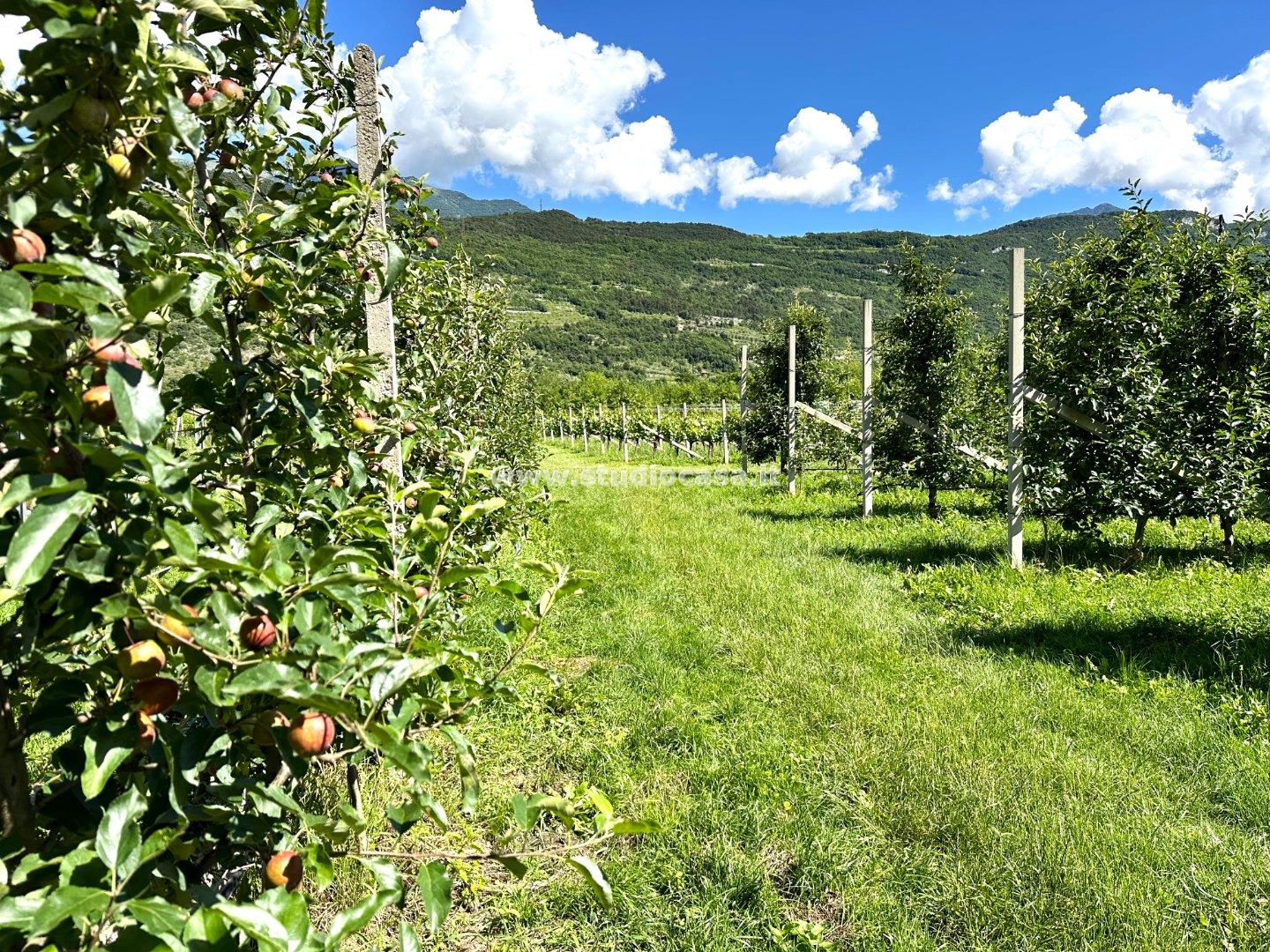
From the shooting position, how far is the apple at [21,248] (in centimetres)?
85

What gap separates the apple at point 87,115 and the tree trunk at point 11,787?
741 mm

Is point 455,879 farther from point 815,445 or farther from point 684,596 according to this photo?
point 815,445

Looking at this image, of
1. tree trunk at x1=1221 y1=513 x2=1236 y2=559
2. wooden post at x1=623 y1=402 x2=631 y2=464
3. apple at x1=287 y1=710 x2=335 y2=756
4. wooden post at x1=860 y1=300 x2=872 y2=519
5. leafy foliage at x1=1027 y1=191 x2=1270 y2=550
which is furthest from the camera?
wooden post at x1=623 y1=402 x2=631 y2=464

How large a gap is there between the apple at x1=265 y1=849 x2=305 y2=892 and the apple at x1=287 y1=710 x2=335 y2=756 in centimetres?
21

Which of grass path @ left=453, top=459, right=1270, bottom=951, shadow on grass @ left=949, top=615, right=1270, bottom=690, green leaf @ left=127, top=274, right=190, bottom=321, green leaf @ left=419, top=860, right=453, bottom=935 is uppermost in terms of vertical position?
green leaf @ left=127, top=274, right=190, bottom=321

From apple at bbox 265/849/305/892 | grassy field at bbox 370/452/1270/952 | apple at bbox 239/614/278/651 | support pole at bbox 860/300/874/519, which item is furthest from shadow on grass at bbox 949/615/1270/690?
apple at bbox 239/614/278/651

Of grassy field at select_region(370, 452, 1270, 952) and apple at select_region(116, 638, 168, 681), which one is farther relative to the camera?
grassy field at select_region(370, 452, 1270, 952)

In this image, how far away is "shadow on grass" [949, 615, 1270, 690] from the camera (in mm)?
3951

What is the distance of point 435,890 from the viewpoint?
3.18ft

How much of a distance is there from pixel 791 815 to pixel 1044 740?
136 cm

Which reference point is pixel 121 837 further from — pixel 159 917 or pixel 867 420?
pixel 867 420

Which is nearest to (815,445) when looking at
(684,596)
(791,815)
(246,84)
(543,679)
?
(684,596)

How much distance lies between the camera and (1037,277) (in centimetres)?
668

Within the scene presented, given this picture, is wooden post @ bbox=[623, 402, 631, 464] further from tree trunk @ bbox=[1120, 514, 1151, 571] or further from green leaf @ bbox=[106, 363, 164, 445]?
green leaf @ bbox=[106, 363, 164, 445]
